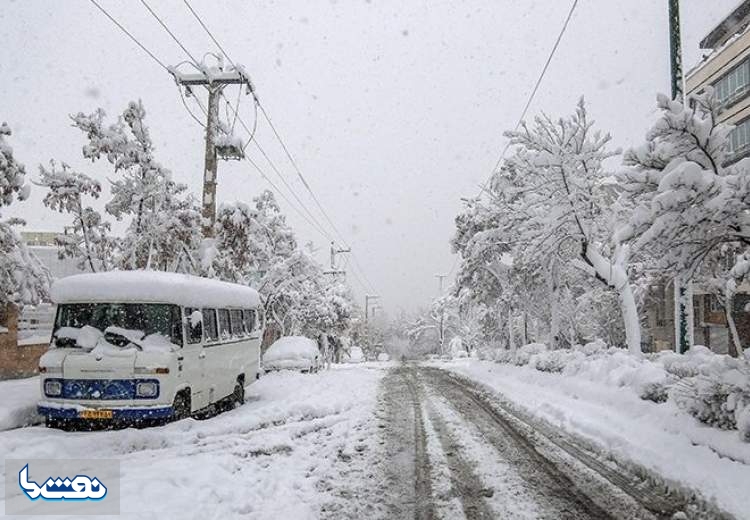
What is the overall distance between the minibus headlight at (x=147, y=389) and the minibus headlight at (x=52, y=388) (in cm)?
127

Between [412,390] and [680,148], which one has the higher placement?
[680,148]

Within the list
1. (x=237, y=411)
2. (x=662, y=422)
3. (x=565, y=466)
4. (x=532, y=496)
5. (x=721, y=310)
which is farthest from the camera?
(x=721, y=310)

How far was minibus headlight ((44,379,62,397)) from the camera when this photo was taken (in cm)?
911

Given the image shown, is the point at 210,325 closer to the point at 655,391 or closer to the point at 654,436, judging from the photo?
the point at 654,436

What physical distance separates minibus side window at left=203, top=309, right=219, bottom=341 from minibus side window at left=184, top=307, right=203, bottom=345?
36 cm

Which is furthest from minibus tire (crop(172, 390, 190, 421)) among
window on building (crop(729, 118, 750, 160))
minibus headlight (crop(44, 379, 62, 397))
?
window on building (crop(729, 118, 750, 160))

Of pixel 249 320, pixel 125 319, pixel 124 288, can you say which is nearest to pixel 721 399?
pixel 125 319

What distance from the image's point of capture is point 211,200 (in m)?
15.6

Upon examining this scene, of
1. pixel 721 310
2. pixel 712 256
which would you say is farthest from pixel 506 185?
pixel 721 310

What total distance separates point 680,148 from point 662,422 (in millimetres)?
4364

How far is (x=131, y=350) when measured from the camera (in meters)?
9.38

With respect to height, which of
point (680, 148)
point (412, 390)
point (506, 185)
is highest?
point (506, 185)

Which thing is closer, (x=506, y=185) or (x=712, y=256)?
(x=712, y=256)

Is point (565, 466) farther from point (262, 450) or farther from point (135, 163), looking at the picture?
point (135, 163)
